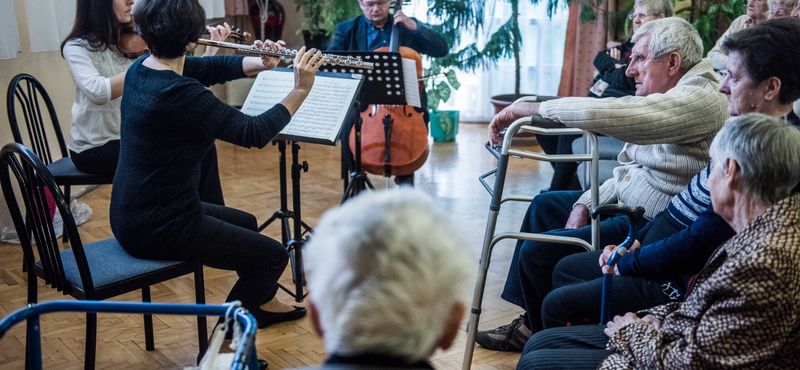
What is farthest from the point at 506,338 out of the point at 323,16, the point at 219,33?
the point at 323,16

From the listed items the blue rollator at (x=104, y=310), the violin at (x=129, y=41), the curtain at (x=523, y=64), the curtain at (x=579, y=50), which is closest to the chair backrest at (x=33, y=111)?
the violin at (x=129, y=41)

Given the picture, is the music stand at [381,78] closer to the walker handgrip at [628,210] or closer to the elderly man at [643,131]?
the elderly man at [643,131]

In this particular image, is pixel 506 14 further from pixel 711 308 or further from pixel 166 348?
pixel 711 308

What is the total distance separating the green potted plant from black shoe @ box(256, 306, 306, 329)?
3.01 meters

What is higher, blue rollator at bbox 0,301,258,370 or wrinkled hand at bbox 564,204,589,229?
blue rollator at bbox 0,301,258,370

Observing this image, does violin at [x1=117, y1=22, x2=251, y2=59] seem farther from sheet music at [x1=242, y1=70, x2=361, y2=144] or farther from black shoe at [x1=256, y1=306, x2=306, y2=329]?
black shoe at [x1=256, y1=306, x2=306, y2=329]

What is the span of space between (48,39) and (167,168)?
1.70m

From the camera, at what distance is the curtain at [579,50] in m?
5.49

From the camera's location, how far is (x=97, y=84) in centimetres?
262

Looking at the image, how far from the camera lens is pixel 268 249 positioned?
2.06 meters

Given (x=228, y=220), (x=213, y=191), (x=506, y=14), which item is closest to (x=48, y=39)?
(x=213, y=191)

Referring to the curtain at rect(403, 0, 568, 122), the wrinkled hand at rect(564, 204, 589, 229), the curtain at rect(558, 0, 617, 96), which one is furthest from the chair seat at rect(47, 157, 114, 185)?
the curtain at rect(558, 0, 617, 96)

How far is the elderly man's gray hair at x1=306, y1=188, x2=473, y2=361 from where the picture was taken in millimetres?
808

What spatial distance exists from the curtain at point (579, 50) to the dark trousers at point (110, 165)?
12.1 ft
